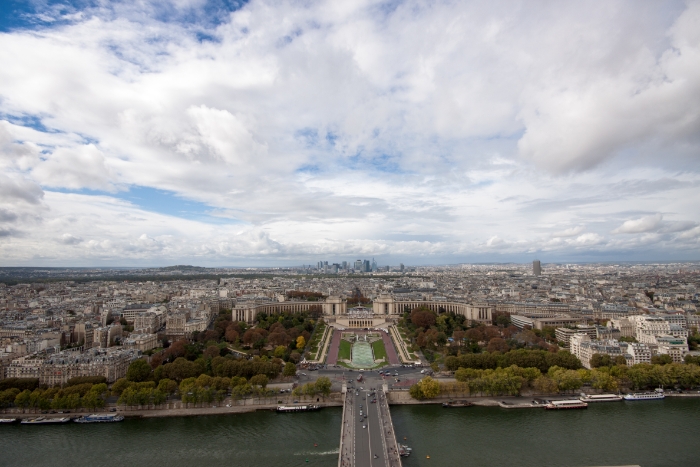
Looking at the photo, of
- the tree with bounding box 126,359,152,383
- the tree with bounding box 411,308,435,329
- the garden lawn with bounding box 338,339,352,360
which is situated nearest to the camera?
the tree with bounding box 126,359,152,383

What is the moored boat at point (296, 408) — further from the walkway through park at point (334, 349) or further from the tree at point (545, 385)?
the tree at point (545, 385)

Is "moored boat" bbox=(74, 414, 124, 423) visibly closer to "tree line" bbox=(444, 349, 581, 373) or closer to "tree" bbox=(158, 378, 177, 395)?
"tree" bbox=(158, 378, 177, 395)

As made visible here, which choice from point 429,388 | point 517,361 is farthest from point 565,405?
point 429,388

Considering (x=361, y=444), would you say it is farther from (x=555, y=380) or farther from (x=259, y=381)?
(x=555, y=380)

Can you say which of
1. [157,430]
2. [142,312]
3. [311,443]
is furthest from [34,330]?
[311,443]

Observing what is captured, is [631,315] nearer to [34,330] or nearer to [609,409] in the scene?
[609,409]

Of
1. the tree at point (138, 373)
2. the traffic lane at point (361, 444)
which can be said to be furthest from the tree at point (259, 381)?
the tree at point (138, 373)

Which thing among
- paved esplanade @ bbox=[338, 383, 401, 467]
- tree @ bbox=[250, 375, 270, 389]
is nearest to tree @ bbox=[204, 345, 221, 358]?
tree @ bbox=[250, 375, 270, 389]
